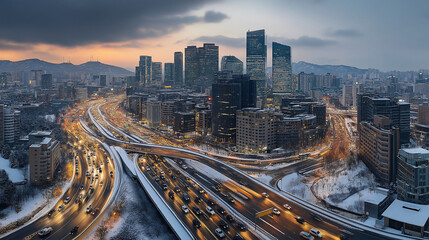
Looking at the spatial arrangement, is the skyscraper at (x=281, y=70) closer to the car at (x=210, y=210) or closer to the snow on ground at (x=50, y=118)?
the snow on ground at (x=50, y=118)

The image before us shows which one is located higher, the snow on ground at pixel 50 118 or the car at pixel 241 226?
the snow on ground at pixel 50 118

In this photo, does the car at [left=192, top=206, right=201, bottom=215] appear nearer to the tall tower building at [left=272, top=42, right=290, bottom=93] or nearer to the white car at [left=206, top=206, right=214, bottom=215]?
the white car at [left=206, top=206, right=214, bottom=215]

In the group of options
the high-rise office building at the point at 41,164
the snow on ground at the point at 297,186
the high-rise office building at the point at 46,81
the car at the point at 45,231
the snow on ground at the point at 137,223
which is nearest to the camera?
the car at the point at 45,231

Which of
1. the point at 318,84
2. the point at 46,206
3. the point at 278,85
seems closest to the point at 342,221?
the point at 46,206

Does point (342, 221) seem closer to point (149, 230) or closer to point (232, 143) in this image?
A: point (149, 230)

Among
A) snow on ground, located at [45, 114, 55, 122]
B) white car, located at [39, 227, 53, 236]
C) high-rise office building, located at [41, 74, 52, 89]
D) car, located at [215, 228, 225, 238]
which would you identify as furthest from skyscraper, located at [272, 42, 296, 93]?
white car, located at [39, 227, 53, 236]

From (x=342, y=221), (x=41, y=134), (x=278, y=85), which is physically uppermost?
(x=278, y=85)

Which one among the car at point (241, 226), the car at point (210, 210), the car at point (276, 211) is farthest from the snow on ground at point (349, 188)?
the car at point (210, 210)
